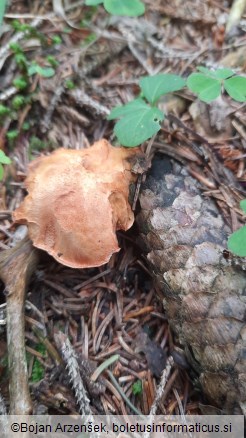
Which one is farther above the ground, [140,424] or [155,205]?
[155,205]

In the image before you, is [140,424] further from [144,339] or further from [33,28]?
[33,28]

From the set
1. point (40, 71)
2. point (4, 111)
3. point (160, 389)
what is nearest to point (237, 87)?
point (40, 71)

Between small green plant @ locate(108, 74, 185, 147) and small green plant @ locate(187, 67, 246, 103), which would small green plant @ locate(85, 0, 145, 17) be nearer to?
small green plant @ locate(108, 74, 185, 147)

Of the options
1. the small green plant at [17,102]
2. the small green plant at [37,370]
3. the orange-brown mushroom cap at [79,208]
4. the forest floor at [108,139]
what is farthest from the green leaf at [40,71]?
the small green plant at [37,370]

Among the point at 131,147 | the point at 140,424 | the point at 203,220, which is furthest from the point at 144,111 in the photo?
the point at 140,424

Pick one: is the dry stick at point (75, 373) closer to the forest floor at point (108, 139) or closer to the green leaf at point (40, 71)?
the forest floor at point (108, 139)
